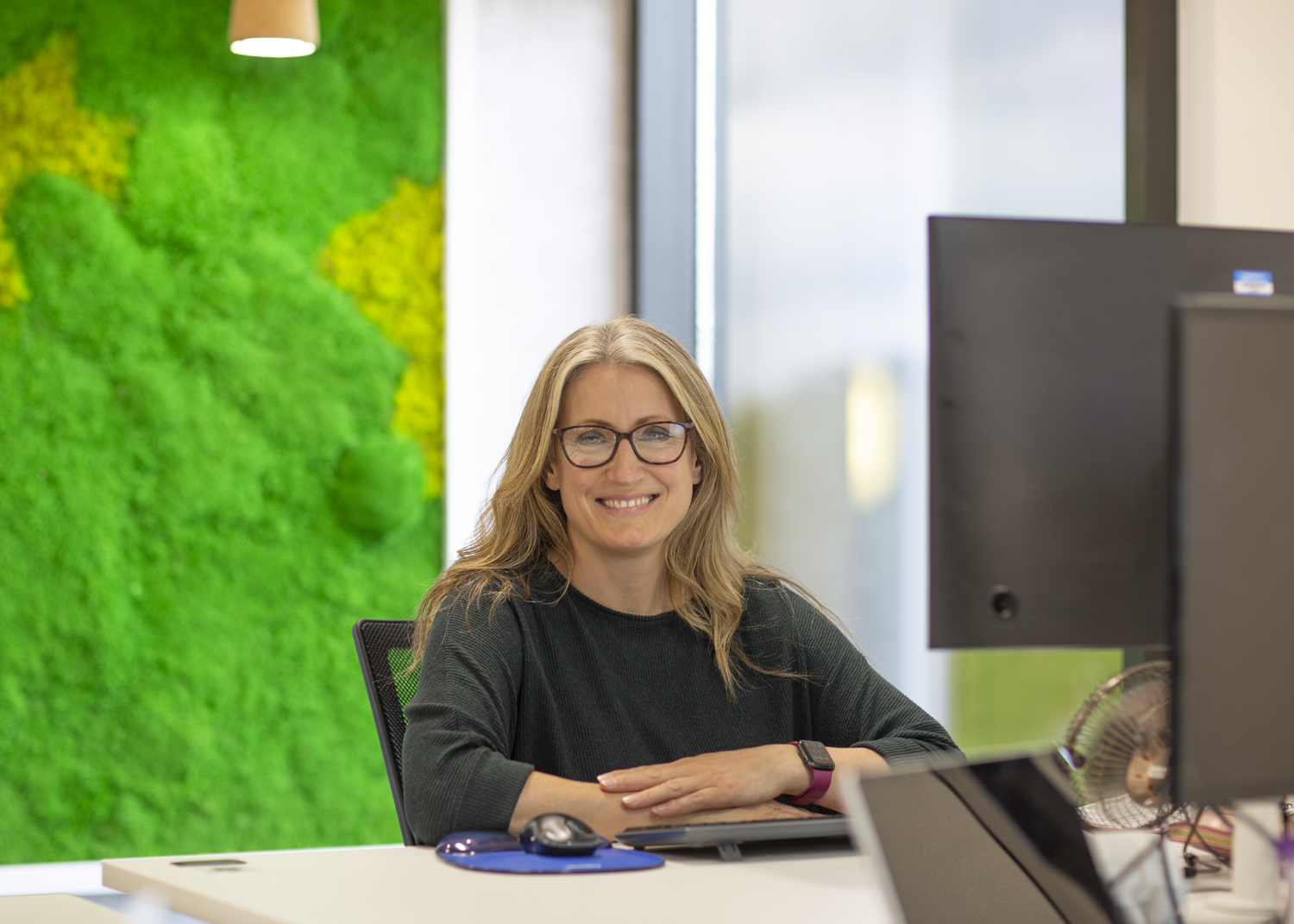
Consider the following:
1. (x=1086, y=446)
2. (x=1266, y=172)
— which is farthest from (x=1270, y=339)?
(x=1266, y=172)

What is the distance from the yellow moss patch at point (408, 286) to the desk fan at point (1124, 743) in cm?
272

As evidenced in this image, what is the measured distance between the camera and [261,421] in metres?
3.48

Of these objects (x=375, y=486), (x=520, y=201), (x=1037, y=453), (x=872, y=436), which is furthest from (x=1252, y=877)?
(x=520, y=201)

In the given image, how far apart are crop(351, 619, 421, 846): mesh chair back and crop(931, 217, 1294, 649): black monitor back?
94 centimetres

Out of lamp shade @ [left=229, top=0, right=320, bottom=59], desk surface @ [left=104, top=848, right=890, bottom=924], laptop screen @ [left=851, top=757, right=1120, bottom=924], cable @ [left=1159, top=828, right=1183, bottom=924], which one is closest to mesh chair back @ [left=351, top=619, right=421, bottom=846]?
desk surface @ [left=104, top=848, right=890, bottom=924]

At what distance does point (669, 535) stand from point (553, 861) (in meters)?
0.81

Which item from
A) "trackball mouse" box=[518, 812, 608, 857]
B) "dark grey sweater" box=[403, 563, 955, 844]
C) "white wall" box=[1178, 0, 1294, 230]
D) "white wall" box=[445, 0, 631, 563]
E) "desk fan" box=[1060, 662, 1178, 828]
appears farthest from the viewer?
"white wall" box=[445, 0, 631, 563]

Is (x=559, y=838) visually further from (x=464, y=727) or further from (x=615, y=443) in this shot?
(x=615, y=443)

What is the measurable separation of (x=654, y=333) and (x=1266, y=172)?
1153mm

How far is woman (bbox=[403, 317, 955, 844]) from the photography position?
1782mm

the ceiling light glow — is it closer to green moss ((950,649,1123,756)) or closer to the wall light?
the wall light

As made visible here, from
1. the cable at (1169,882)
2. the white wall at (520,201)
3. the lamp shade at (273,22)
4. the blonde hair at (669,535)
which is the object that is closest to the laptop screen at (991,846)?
the cable at (1169,882)

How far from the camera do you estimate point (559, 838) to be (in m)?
1.23

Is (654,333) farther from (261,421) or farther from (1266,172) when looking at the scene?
(261,421)
